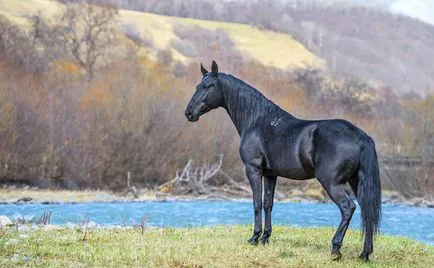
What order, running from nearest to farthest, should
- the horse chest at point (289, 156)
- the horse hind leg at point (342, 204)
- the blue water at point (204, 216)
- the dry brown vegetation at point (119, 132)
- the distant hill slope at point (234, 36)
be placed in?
1. the horse hind leg at point (342, 204)
2. the horse chest at point (289, 156)
3. the blue water at point (204, 216)
4. the dry brown vegetation at point (119, 132)
5. the distant hill slope at point (234, 36)

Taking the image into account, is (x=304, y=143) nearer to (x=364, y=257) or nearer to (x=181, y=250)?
(x=364, y=257)

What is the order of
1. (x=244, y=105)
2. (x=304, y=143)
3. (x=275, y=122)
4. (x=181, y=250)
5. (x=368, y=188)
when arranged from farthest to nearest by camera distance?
(x=244, y=105) < (x=275, y=122) < (x=304, y=143) < (x=368, y=188) < (x=181, y=250)

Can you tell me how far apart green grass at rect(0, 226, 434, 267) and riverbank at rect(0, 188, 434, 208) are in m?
25.3

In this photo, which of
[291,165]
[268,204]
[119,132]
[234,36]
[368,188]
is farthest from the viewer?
[234,36]

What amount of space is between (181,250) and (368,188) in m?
2.70

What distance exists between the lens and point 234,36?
126 m

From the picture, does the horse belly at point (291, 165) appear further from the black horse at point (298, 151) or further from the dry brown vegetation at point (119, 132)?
the dry brown vegetation at point (119, 132)

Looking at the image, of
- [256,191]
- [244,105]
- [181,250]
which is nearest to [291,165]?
[256,191]

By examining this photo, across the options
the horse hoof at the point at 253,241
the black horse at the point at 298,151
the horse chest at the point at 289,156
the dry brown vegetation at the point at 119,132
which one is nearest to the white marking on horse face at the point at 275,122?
the black horse at the point at 298,151

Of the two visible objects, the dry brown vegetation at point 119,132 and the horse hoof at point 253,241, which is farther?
the dry brown vegetation at point 119,132

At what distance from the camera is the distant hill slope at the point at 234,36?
332 ft

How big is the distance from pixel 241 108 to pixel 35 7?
8732 cm

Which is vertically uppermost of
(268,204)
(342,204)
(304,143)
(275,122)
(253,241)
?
(275,122)

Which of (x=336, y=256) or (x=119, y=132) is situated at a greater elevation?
(x=336, y=256)
